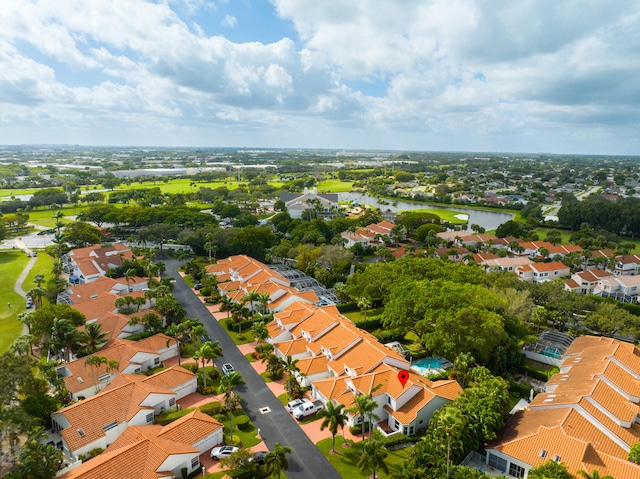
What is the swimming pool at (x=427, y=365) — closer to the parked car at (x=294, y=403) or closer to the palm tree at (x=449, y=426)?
the parked car at (x=294, y=403)

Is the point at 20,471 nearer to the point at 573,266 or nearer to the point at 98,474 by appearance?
the point at 98,474

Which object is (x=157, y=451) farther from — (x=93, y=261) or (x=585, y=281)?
(x=585, y=281)

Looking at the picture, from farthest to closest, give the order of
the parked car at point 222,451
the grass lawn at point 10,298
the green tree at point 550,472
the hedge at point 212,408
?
the grass lawn at point 10,298 → the hedge at point 212,408 → the parked car at point 222,451 → the green tree at point 550,472

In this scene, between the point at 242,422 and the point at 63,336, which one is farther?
the point at 63,336

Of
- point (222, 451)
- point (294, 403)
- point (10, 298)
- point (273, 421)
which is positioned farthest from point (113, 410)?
point (10, 298)

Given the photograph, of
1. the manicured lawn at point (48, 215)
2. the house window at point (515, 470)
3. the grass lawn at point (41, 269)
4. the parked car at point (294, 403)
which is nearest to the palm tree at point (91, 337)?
the parked car at point (294, 403)

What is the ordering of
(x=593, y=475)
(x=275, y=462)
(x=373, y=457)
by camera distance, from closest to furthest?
(x=593, y=475), (x=373, y=457), (x=275, y=462)

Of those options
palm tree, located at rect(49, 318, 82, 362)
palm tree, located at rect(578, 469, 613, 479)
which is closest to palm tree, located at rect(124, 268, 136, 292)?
palm tree, located at rect(49, 318, 82, 362)
